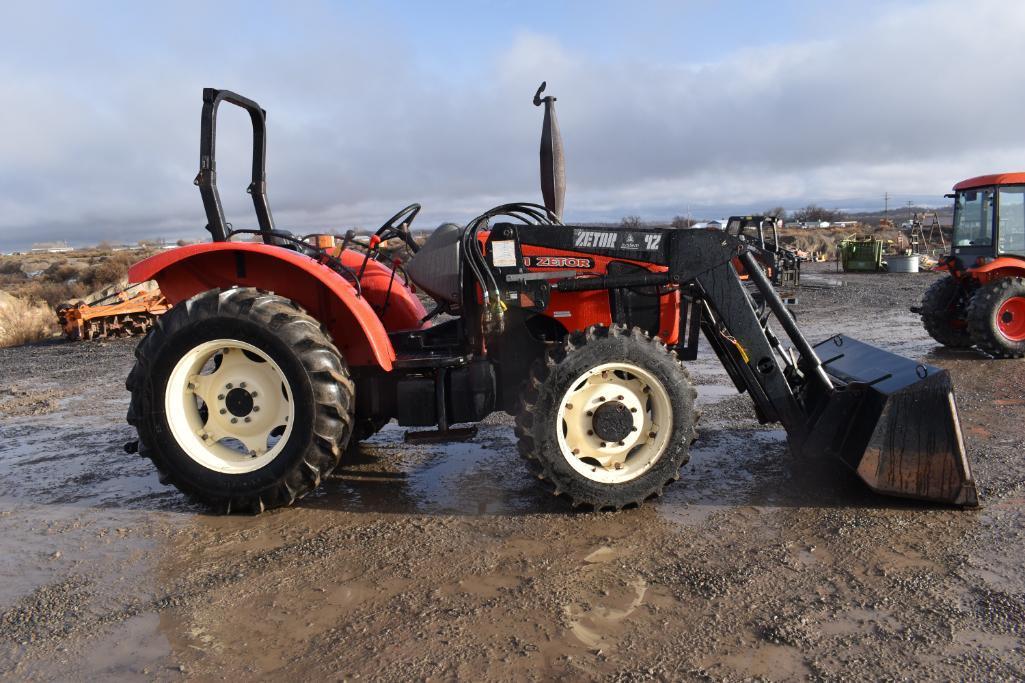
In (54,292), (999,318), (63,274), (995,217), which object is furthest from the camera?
(63,274)

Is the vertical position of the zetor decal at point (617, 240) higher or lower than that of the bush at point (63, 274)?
higher

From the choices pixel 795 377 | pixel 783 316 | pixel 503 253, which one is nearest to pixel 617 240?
pixel 503 253

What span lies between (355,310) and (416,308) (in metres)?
1.33

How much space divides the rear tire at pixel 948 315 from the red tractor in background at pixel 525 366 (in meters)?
5.33

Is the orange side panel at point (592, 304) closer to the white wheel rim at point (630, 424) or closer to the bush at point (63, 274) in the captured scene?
the white wheel rim at point (630, 424)

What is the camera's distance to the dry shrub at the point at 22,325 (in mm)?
12969

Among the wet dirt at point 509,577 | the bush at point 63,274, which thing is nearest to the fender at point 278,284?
the wet dirt at point 509,577

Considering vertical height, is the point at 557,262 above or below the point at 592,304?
above

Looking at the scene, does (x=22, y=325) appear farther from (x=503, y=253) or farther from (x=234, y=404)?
(x=503, y=253)

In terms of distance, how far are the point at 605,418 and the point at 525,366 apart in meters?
0.69

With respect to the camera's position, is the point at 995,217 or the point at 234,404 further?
the point at 995,217

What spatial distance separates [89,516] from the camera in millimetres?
4207

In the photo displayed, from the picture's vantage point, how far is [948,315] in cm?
920

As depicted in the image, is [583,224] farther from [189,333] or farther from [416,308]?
[189,333]
